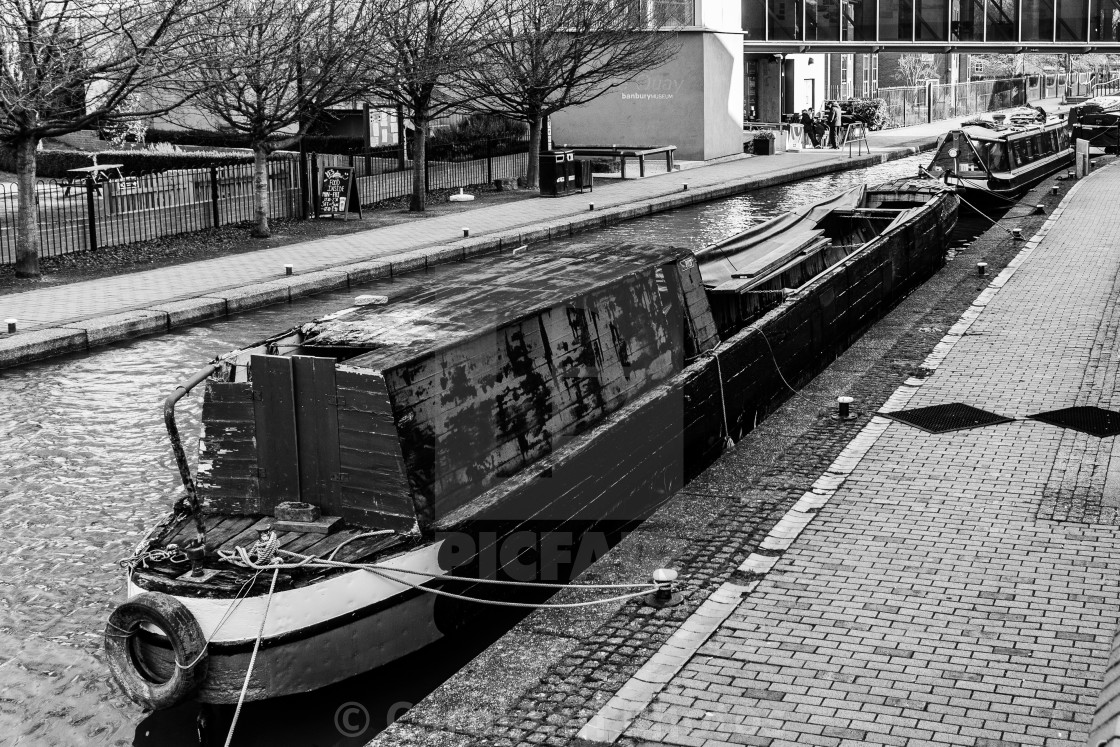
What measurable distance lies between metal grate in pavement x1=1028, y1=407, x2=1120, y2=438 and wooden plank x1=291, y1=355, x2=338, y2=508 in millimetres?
6918

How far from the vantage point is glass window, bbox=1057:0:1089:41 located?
48219mm

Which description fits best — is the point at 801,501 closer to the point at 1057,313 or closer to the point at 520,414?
the point at 520,414

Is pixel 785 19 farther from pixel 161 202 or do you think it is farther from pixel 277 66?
pixel 277 66

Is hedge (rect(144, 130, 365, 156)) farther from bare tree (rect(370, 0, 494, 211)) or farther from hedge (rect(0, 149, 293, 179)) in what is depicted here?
bare tree (rect(370, 0, 494, 211))

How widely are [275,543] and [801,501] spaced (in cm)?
418

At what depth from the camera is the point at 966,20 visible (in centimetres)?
4869

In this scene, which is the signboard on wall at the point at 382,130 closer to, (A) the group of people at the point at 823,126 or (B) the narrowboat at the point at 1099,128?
(A) the group of people at the point at 823,126

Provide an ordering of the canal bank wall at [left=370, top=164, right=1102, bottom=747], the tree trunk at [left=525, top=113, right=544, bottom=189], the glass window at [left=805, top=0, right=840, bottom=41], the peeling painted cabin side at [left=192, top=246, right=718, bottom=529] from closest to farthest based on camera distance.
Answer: the canal bank wall at [left=370, top=164, right=1102, bottom=747], the peeling painted cabin side at [left=192, top=246, right=718, bottom=529], the tree trunk at [left=525, top=113, right=544, bottom=189], the glass window at [left=805, top=0, right=840, bottom=41]

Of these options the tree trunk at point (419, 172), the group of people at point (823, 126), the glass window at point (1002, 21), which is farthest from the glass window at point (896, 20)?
the tree trunk at point (419, 172)

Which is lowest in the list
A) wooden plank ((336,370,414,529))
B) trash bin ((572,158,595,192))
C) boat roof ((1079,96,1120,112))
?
wooden plank ((336,370,414,529))

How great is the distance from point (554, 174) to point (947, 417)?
2071 cm

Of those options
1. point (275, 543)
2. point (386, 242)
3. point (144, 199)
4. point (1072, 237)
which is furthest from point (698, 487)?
point (144, 199)

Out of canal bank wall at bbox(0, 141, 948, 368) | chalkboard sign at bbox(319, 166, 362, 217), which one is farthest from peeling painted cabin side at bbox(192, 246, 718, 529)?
chalkboard sign at bbox(319, 166, 362, 217)

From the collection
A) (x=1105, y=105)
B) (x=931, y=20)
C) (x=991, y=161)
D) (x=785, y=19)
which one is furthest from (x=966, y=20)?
(x=991, y=161)
